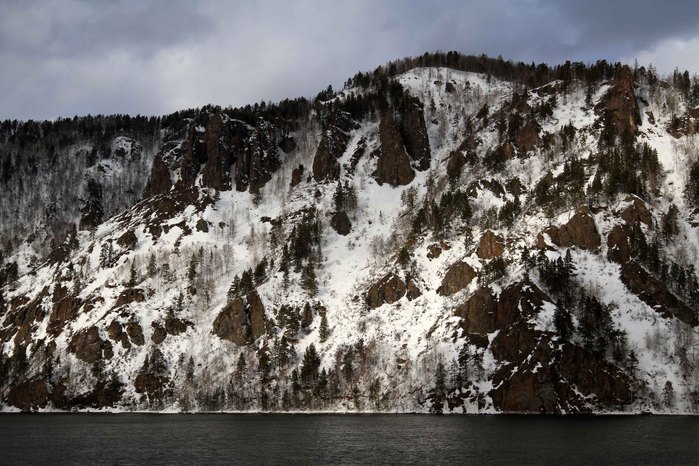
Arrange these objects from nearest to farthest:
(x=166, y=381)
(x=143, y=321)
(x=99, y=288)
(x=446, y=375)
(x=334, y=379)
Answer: (x=446, y=375)
(x=334, y=379)
(x=166, y=381)
(x=143, y=321)
(x=99, y=288)

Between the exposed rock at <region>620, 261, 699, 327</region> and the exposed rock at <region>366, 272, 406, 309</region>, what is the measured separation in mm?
50442

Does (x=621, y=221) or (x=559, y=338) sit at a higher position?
(x=621, y=221)

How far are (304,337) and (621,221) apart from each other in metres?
78.1

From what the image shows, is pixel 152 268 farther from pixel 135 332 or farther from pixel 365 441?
pixel 365 441

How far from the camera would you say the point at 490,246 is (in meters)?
160

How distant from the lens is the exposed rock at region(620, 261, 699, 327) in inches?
5497

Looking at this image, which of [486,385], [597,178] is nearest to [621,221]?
[597,178]

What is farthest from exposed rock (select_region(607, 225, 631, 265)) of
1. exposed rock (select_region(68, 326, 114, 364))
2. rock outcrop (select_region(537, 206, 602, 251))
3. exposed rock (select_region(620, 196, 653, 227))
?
exposed rock (select_region(68, 326, 114, 364))

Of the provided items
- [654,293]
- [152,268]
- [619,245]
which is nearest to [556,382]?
[654,293]

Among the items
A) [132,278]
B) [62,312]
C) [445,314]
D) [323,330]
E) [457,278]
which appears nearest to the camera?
[445,314]

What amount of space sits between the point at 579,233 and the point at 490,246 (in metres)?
19.8

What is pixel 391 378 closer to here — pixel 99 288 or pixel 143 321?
pixel 143 321

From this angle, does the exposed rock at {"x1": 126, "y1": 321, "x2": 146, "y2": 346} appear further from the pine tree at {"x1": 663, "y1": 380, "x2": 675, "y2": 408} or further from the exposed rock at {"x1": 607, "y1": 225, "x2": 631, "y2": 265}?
the pine tree at {"x1": 663, "y1": 380, "x2": 675, "y2": 408}

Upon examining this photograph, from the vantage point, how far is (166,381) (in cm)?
16450
